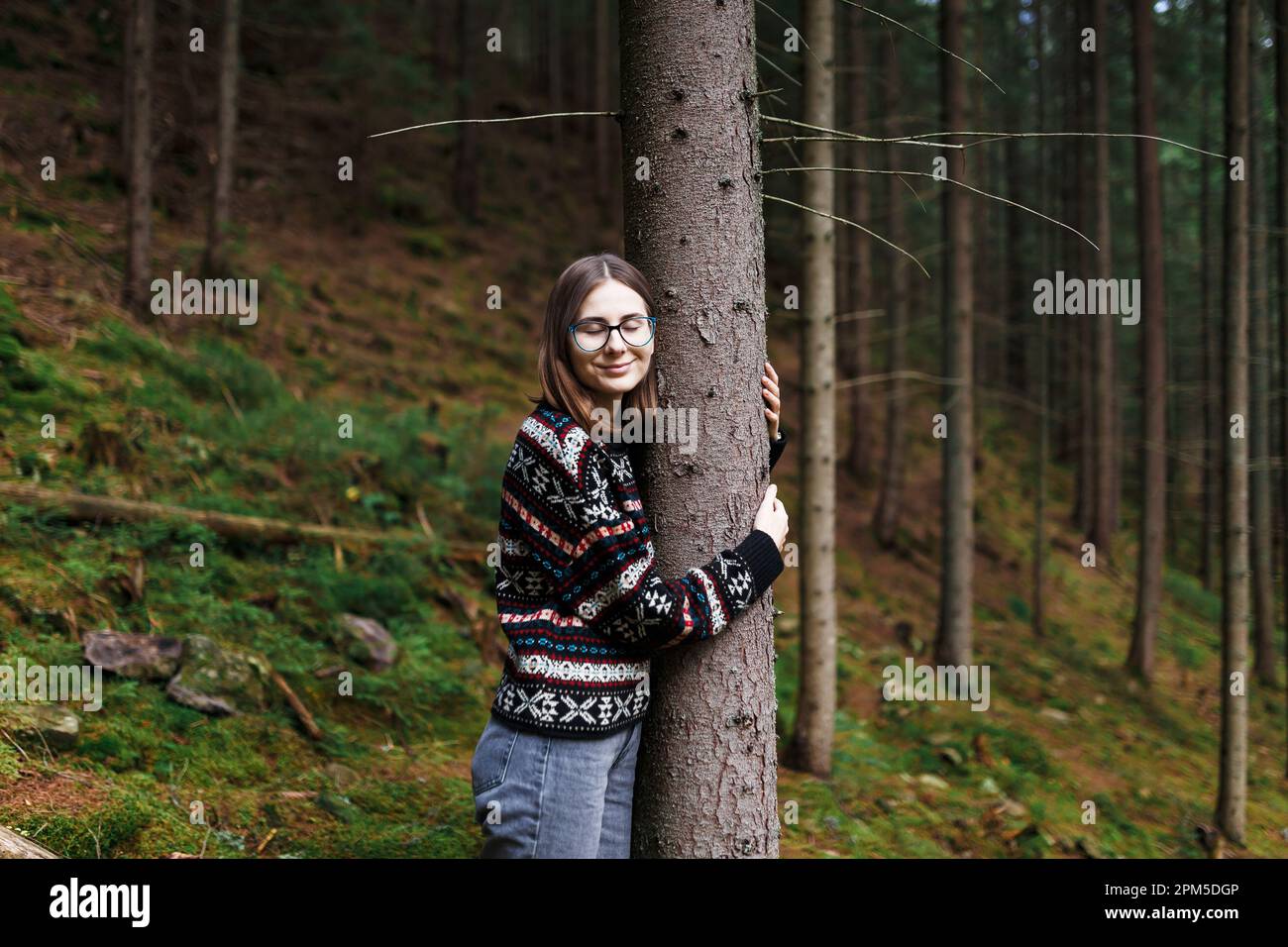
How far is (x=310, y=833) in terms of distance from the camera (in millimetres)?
4031

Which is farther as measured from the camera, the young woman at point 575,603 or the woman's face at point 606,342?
the woman's face at point 606,342

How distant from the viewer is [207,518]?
661cm

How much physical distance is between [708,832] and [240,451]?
6518 millimetres

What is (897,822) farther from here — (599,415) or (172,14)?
(172,14)

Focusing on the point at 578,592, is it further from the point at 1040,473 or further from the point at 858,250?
the point at 1040,473

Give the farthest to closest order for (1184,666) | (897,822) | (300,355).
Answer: (1184,666), (300,355), (897,822)

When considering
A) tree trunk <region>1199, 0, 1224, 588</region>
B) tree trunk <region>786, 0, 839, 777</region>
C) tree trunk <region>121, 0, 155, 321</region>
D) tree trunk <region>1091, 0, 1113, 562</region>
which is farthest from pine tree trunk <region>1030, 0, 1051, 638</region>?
tree trunk <region>121, 0, 155, 321</region>

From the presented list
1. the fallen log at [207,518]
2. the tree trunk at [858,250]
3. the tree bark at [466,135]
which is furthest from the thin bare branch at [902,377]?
the tree bark at [466,135]

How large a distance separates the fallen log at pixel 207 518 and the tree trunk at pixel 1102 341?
12627 mm

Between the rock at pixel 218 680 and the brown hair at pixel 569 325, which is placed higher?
the brown hair at pixel 569 325

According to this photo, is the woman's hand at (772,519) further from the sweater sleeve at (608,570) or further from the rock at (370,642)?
the rock at (370,642)

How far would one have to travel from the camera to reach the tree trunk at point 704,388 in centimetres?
282

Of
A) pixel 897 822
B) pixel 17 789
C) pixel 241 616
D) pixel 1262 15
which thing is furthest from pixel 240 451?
pixel 1262 15

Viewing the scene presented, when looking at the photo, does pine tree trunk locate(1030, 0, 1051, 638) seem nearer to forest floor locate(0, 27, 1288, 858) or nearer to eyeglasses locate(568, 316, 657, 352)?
forest floor locate(0, 27, 1288, 858)
